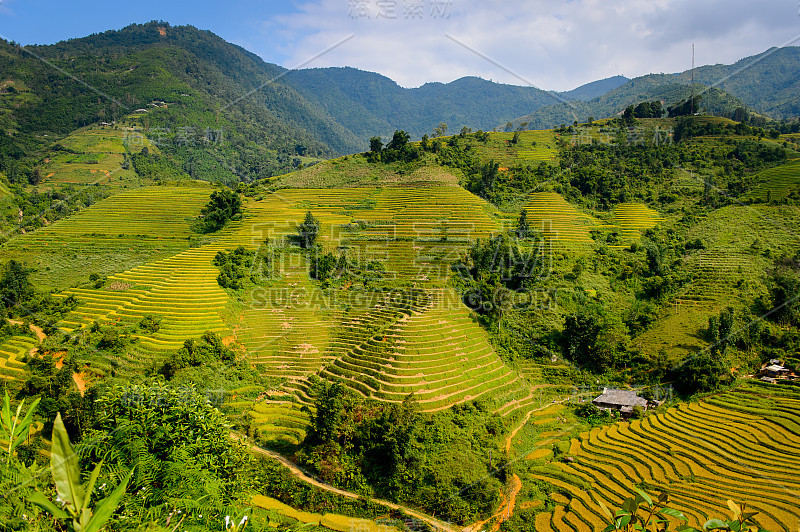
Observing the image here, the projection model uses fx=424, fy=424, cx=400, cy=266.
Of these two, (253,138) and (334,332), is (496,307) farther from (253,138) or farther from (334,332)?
(253,138)

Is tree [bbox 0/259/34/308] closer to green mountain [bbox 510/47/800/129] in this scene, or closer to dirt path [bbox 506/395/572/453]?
dirt path [bbox 506/395/572/453]

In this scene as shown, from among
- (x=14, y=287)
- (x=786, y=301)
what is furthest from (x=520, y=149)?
(x=14, y=287)

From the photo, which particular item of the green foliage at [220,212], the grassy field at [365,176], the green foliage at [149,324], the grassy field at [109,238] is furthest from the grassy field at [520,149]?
the green foliage at [149,324]

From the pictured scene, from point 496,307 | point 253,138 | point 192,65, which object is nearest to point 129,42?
point 192,65

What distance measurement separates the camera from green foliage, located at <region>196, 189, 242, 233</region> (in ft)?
146

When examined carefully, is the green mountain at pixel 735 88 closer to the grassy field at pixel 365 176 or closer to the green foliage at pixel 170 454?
the grassy field at pixel 365 176

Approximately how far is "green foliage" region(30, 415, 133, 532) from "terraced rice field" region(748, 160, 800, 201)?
53319 millimetres

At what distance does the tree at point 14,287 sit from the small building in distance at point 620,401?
132ft

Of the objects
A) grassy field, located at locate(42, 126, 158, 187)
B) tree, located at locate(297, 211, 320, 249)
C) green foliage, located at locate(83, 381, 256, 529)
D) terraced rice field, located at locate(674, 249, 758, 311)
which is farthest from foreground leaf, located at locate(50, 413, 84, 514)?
grassy field, located at locate(42, 126, 158, 187)

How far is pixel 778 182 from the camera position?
43062mm

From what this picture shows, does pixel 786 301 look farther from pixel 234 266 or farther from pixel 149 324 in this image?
pixel 149 324

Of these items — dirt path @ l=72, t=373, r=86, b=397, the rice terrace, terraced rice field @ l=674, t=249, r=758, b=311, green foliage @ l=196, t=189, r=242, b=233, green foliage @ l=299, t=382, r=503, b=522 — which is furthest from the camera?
green foliage @ l=196, t=189, r=242, b=233

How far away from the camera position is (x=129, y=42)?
162 metres

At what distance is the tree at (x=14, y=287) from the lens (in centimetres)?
3078
